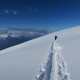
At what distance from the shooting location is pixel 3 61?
18.5 m

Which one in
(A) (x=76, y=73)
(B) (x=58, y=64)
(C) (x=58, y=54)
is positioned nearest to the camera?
(A) (x=76, y=73)

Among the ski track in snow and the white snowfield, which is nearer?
the ski track in snow

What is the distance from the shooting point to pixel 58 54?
1678cm

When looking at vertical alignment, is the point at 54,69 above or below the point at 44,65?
below

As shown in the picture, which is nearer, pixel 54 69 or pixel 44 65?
pixel 54 69

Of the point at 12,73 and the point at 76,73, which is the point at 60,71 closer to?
the point at 76,73

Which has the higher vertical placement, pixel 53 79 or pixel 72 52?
pixel 72 52

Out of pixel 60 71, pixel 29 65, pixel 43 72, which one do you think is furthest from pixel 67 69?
pixel 29 65

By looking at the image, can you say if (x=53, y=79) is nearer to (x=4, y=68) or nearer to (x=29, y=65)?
(x=29, y=65)

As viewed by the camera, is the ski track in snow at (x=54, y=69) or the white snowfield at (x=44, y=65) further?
the white snowfield at (x=44, y=65)

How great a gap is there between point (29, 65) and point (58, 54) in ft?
8.91

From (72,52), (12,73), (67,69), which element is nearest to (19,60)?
(12,73)

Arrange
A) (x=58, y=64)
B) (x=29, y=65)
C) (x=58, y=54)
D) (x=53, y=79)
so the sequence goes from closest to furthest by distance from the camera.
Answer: (x=53, y=79)
(x=58, y=64)
(x=29, y=65)
(x=58, y=54)

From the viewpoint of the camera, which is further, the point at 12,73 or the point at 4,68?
the point at 4,68
